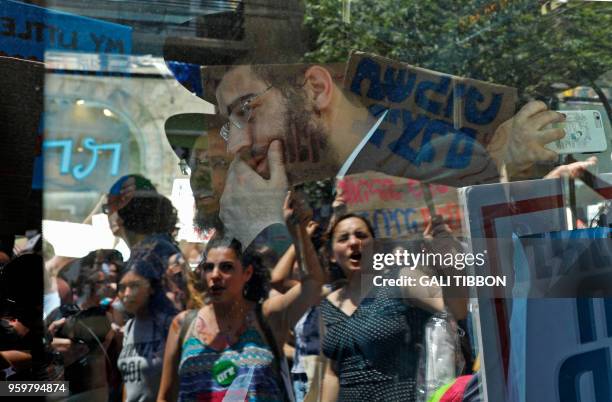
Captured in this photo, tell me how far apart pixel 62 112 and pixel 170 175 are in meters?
0.37

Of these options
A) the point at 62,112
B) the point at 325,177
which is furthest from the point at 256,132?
the point at 62,112

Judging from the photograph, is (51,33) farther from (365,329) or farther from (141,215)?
(365,329)

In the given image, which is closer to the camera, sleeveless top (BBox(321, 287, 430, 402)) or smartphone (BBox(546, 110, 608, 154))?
sleeveless top (BBox(321, 287, 430, 402))

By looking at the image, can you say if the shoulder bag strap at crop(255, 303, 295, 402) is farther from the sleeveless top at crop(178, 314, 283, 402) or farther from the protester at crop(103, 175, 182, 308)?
the protester at crop(103, 175, 182, 308)

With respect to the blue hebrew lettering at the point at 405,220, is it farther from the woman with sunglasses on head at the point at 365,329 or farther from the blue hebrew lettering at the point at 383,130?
the blue hebrew lettering at the point at 383,130

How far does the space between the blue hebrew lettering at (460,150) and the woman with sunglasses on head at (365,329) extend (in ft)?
1.07

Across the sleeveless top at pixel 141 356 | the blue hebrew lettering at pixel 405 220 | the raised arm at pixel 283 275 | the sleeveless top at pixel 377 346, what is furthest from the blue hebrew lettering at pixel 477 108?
the sleeveless top at pixel 141 356

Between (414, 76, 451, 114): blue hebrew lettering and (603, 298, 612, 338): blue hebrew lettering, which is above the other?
(414, 76, 451, 114): blue hebrew lettering

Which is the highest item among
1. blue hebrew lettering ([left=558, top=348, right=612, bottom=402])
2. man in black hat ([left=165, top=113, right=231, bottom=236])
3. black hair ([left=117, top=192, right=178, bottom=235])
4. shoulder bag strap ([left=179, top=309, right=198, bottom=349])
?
man in black hat ([left=165, top=113, right=231, bottom=236])

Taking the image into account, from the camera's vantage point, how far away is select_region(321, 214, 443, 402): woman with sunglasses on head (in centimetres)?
247

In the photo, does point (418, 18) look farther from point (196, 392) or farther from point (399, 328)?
point (196, 392)

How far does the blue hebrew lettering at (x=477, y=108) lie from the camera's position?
2541mm

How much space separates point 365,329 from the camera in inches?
98.2

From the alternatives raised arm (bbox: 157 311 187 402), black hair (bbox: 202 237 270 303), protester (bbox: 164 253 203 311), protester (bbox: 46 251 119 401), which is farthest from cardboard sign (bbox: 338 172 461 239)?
protester (bbox: 46 251 119 401)
